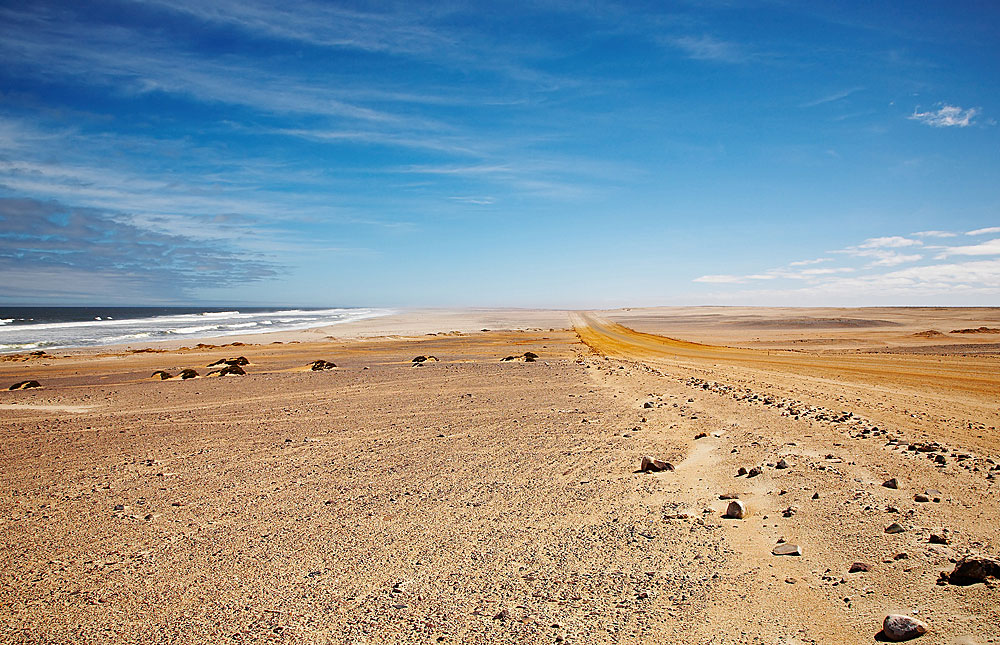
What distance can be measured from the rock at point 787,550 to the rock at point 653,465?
2.16m

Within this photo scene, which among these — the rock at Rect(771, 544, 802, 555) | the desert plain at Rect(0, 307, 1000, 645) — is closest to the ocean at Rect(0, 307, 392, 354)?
the desert plain at Rect(0, 307, 1000, 645)

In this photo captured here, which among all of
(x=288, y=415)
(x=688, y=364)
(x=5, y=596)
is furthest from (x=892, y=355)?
(x=5, y=596)

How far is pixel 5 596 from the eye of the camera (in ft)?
12.5

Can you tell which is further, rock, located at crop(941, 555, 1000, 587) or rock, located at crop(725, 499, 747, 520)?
rock, located at crop(725, 499, 747, 520)

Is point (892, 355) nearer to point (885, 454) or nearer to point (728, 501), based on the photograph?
point (885, 454)

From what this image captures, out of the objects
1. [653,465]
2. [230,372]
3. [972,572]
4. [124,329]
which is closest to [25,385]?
[230,372]

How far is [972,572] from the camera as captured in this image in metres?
3.43

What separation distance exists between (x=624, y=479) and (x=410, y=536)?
2.57m

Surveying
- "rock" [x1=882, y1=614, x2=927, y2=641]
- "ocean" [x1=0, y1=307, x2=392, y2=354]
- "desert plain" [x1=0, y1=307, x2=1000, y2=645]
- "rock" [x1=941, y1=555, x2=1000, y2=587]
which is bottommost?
"desert plain" [x1=0, y1=307, x2=1000, y2=645]

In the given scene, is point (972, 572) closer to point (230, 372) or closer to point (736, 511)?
point (736, 511)

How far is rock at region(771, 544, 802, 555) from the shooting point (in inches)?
161

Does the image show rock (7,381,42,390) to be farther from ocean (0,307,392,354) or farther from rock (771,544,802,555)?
ocean (0,307,392,354)

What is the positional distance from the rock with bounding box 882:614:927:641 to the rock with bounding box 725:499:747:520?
1.82 m

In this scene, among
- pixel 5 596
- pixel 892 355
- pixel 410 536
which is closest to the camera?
pixel 5 596
